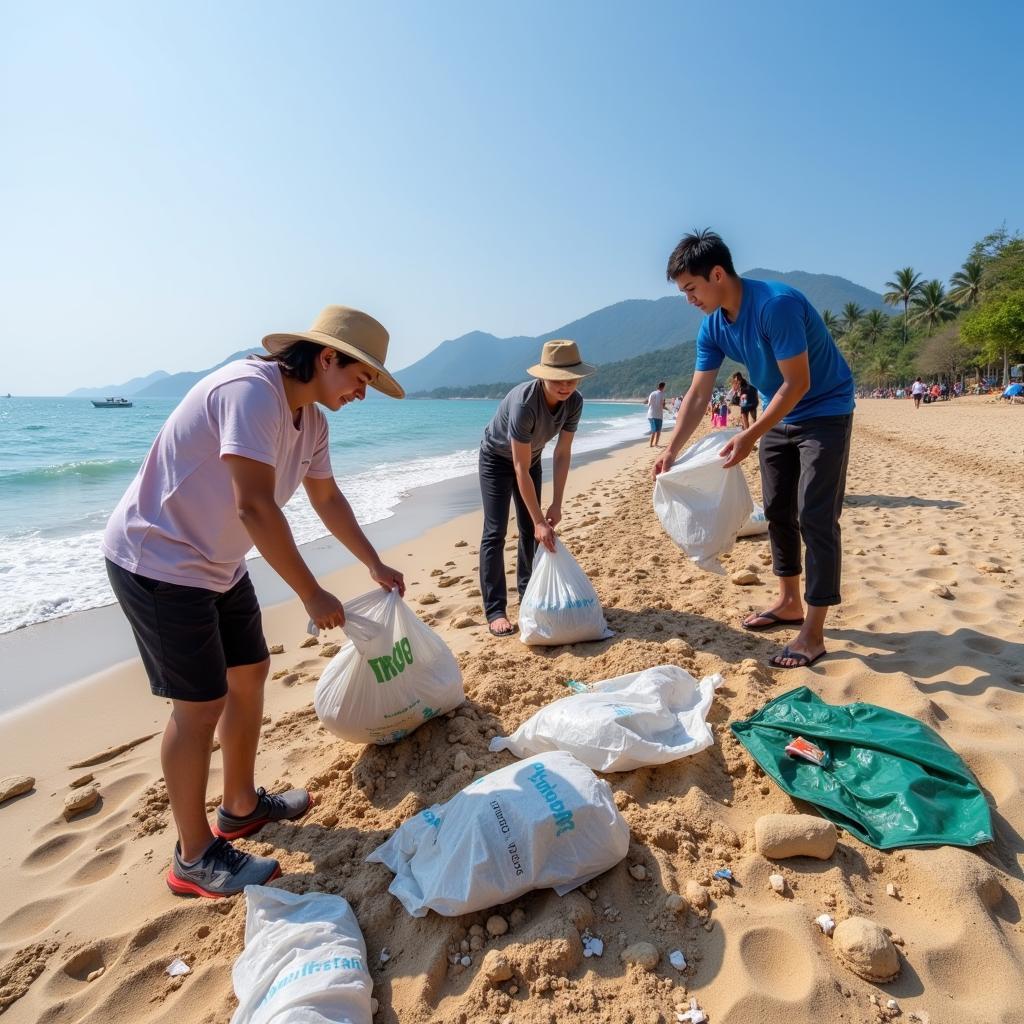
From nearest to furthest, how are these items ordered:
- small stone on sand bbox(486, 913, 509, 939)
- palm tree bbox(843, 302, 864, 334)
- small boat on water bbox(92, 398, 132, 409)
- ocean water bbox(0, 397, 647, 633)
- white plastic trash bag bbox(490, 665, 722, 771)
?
small stone on sand bbox(486, 913, 509, 939) → white plastic trash bag bbox(490, 665, 722, 771) → ocean water bbox(0, 397, 647, 633) → small boat on water bbox(92, 398, 132, 409) → palm tree bbox(843, 302, 864, 334)

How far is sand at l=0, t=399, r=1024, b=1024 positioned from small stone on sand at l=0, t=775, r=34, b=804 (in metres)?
0.05

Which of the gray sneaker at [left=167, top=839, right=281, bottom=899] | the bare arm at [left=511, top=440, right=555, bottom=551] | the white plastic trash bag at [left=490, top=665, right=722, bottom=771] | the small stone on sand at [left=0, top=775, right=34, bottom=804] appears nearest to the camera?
the gray sneaker at [left=167, top=839, right=281, bottom=899]

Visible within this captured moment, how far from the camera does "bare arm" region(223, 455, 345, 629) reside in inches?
59.9

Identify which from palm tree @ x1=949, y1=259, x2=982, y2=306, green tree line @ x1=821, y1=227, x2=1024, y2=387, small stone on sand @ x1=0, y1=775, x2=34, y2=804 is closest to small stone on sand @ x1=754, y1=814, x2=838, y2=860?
small stone on sand @ x1=0, y1=775, x2=34, y2=804

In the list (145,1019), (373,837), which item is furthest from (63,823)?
(373,837)

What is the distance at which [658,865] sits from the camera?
63.0 inches

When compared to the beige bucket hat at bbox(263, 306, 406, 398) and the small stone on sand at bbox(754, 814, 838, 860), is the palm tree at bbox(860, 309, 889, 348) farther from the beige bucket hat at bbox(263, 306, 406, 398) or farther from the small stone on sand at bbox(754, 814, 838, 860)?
the beige bucket hat at bbox(263, 306, 406, 398)

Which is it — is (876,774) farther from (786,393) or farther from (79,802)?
(79,802)

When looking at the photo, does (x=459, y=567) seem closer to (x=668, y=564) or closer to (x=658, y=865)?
(x=668, y=564)

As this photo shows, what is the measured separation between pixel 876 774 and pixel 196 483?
6.80 ft

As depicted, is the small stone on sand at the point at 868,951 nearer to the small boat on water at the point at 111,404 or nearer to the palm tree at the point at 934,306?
the palm tree at the point at 934,306

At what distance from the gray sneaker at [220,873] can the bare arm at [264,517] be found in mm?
776

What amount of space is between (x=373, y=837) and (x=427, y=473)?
38.5 feet

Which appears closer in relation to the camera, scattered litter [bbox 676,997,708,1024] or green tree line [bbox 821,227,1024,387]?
scattered litter [bbox 676,997,708,1024]
